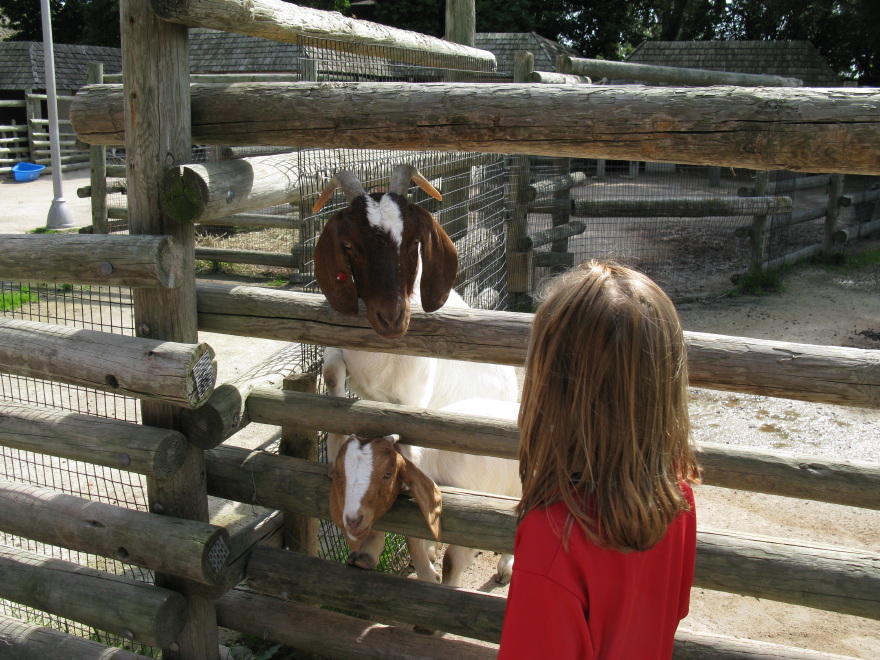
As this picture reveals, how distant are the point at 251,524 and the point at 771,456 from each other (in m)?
2.26

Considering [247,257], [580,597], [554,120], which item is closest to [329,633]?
[580,597]

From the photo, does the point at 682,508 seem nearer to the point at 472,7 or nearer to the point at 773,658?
the point at 773,658

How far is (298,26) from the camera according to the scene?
3.50 metres

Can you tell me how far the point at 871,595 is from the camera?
8.60 ft

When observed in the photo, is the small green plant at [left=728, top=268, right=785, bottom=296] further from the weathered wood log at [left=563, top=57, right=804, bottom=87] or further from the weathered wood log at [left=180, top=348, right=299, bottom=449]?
the weathered wood log at [left=180, top=348, right=299, bottom=449]

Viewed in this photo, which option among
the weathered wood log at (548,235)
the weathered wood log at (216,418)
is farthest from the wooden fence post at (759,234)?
the weathered wood log at (216,418)

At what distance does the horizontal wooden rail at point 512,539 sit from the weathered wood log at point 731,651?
0.71 ft

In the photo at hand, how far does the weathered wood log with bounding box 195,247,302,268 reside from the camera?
9953 mm

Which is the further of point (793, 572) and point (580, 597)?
point (793, 572)

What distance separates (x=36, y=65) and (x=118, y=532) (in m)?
30.3

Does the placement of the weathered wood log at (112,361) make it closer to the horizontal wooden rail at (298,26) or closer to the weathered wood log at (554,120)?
the weathered wood log at (554,120)

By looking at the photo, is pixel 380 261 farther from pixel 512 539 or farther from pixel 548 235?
pixel 548 235

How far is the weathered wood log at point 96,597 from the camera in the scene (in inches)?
117

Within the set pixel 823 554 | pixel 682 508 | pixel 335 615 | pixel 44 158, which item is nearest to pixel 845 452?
pixel 823 554
